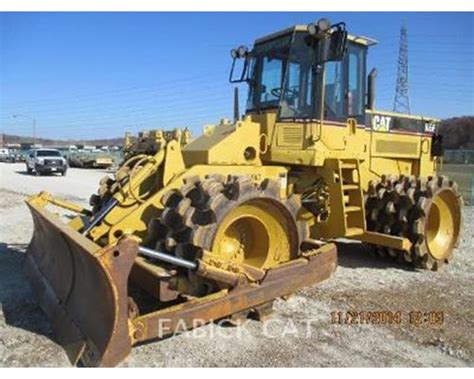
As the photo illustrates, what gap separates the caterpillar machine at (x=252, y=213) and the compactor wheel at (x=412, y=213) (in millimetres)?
20

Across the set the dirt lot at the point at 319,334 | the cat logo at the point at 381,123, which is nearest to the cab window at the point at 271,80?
the cat logo at the point at 381,123

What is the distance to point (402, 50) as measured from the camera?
3369 cm

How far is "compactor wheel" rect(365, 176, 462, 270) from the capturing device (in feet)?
24.1

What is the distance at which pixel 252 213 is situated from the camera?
544cm

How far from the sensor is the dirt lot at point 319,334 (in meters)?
4.45

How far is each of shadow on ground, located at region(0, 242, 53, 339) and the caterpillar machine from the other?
16 cm

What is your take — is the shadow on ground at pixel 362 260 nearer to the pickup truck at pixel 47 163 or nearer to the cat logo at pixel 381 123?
the cat logo at pixel 381 123

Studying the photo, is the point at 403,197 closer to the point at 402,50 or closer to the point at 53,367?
the point at 53,367

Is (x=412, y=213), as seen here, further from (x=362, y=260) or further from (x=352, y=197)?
(x=362, y=260)

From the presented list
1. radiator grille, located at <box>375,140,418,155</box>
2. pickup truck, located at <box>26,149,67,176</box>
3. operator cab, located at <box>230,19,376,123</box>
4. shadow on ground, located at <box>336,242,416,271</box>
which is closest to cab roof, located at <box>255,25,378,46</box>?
operator cab, located at <box>230,19,376,123</box>

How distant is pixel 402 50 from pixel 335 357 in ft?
107

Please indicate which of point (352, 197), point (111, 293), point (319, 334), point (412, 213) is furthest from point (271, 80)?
point (111, 293)

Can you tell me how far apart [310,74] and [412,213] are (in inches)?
97.3

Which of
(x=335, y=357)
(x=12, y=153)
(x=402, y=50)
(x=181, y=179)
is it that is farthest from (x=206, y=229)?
(x=12, y=153)
